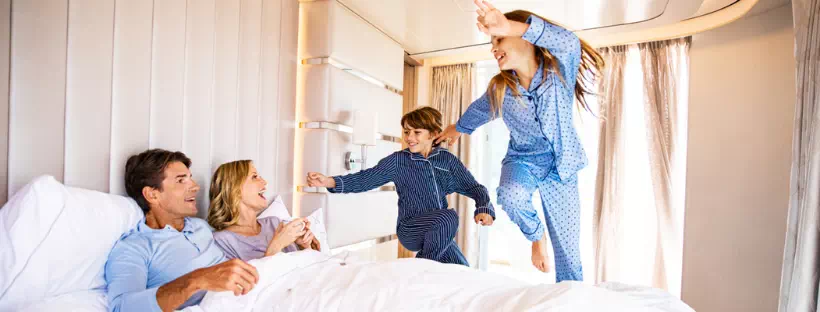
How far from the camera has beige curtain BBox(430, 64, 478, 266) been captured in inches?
185

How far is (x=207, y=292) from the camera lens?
5.14 feet

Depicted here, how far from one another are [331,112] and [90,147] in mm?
1436

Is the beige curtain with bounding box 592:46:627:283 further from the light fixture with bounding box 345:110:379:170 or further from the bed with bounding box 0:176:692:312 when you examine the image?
the bed with bounding box 0:176:692:312

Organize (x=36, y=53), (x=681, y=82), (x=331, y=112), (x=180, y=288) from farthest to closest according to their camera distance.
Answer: (x=681, y=82) → (x=331, y=112) → (x=36, y=53) → (x=180, y=288)

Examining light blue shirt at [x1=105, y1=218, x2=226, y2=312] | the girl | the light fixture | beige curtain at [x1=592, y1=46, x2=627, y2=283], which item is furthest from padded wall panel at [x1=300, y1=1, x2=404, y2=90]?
beige curtain at [x1=592, y1=46, x2=627, y2=283]

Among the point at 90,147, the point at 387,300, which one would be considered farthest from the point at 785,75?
the point at 90,147

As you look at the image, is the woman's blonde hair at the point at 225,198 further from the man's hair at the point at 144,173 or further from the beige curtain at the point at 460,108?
the beige curtain at the point at 460,108

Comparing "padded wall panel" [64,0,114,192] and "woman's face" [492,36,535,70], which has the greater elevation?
"woman's face" [492,36,535,70]

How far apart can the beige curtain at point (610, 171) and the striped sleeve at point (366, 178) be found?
2137 mm

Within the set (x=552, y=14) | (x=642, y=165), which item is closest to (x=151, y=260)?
(x=552, y=14)

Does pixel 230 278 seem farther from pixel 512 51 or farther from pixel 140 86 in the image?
pixel 512 51

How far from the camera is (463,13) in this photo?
3.22m

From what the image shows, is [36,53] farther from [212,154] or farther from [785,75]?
[785,75]

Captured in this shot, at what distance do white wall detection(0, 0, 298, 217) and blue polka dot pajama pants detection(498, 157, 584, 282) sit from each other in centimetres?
144
